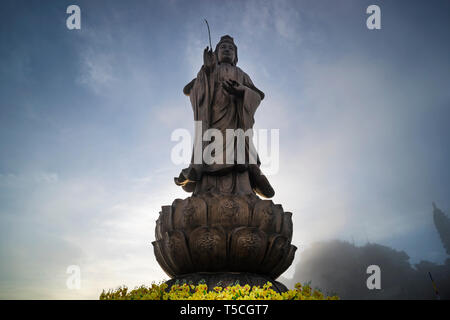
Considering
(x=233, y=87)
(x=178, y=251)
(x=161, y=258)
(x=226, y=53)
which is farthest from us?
(x=226, y=53)

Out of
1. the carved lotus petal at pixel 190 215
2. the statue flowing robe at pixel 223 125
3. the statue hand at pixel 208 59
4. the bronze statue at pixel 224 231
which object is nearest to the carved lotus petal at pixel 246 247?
the bronze statue at pixel 224 231

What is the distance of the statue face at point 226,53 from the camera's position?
6406 millimetres

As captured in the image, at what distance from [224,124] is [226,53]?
5.49 feet

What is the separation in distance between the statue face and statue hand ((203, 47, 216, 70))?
0.58 m

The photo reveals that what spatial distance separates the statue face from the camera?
6.41m

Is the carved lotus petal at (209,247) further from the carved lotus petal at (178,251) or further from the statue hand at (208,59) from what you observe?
the statue hand at (208,59)

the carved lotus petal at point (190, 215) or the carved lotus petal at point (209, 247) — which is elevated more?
the carved lotus petal at point (190, 215)

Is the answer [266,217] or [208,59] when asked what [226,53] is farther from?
[266,217]

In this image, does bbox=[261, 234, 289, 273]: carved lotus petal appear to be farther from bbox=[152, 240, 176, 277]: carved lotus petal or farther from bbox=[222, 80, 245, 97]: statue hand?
Result: bbox=[222, 80, 245, 97]: statue hand

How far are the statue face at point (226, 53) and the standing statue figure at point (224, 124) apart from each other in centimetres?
12

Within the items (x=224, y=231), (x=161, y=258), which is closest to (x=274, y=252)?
(x=224, y=231)

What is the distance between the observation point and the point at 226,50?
643 cm

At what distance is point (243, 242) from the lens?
3.99m

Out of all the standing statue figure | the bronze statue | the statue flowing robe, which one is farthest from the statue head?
the bronze statue
